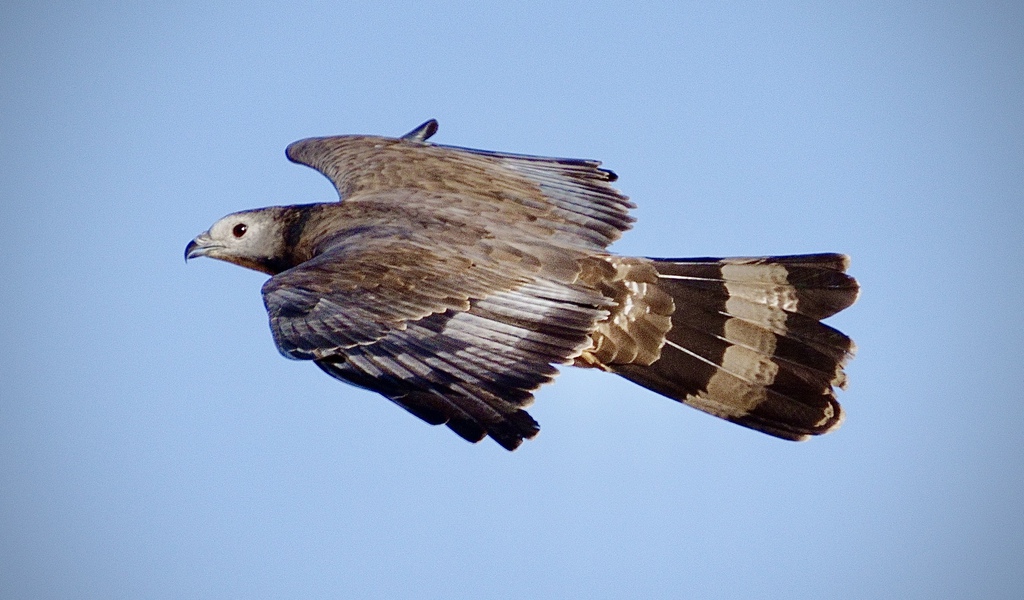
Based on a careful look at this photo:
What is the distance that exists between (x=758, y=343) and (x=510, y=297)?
153 cm

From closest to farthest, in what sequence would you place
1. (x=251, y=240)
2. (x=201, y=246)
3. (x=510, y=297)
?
(x=510, y=297)
(x=251, y=240)
(x=201, y=246)

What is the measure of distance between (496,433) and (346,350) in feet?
2.99

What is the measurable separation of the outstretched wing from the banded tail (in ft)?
1.42

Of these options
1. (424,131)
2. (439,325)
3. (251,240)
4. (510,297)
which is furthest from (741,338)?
(424,131)

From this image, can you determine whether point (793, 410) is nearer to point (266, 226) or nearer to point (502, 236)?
point (502, 236)

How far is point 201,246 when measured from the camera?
8.59m

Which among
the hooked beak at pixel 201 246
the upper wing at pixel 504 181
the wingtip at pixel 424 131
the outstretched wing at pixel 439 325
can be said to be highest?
the wingtip at pixel 424 131

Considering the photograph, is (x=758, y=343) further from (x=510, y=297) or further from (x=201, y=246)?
(x=201, y=246)

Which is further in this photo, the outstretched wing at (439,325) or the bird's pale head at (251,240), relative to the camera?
the bird's pale head at (251,240)

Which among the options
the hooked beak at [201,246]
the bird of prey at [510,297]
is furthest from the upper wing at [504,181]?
the hooked beak at [201,246]

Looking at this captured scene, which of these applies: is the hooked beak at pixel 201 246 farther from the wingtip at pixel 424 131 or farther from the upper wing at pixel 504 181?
the wingtip at pixel 424 131

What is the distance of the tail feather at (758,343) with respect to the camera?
22.4 ft

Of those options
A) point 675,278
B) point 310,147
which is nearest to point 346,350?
point 675,278

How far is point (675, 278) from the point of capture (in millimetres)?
7020
